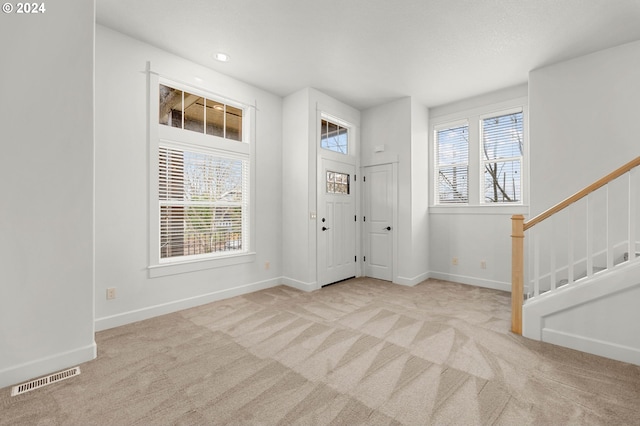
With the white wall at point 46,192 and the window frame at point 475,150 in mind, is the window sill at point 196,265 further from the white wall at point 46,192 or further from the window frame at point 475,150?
the window frame at point 475,150

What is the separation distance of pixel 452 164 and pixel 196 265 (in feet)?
14.3

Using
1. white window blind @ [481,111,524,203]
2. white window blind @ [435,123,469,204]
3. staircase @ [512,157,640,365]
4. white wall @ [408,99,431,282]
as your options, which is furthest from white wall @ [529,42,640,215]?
white wall @ [408,99,431,282]

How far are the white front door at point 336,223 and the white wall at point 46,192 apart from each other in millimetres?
2915

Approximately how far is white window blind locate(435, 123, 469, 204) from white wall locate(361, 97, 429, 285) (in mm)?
285

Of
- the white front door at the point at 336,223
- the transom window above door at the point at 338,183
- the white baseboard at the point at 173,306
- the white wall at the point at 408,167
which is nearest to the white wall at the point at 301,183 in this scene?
the white front door at the point at 336,223

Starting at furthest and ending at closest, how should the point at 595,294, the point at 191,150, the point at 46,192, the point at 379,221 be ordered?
the point at 379,221 < the point at 191,150 < the point at 595,294 < the point at 46,192

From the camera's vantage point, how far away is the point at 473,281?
465 cm

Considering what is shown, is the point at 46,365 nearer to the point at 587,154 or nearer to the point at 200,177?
the point at 200,177

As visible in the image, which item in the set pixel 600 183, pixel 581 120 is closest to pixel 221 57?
pixel 600 183

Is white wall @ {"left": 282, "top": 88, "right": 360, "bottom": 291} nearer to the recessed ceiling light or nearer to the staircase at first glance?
the recessed ceiling light

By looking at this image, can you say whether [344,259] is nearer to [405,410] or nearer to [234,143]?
[234,143]

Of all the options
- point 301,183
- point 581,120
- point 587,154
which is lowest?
point 301,183

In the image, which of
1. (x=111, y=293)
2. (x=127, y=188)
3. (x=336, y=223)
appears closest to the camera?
(x=111, y=293)

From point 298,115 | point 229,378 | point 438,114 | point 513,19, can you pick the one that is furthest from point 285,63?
point 229,378
